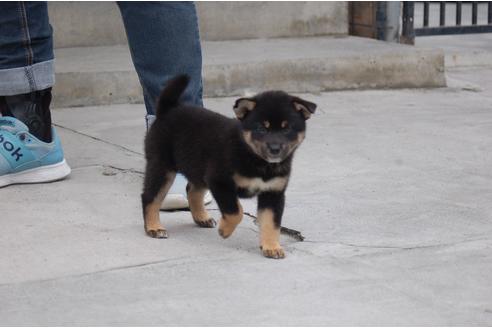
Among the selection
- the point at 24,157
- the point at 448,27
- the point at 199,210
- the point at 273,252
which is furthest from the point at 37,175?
the point at 448,27

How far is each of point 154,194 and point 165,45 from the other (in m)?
0.72

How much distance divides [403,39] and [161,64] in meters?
4.47

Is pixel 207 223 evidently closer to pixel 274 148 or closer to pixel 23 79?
pixel 274 148

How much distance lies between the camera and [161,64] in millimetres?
4281

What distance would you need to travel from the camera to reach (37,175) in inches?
179

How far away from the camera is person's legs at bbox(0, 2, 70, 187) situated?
4457 mm

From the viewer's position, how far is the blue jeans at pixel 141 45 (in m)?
4.25

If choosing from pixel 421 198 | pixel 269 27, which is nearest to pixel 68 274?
pixel 421 198

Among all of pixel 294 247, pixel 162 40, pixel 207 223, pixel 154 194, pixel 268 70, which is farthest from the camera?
pixel 268 70

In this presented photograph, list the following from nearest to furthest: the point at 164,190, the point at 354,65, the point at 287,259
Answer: the point at 287,259 < the point at 164,190 < the point at 354,65

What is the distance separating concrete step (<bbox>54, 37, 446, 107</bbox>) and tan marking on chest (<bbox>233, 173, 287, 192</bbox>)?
3.07 m

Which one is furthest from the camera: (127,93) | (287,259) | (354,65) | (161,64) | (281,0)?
(281,0)

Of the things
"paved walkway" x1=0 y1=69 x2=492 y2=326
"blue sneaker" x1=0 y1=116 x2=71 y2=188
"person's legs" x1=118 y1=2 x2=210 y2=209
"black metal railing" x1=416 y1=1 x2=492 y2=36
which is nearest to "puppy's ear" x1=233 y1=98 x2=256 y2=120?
"paved walkway" x1=0 y1=69 x2=492 y2=326

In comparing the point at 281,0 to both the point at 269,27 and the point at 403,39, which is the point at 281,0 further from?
the point at 403,39
